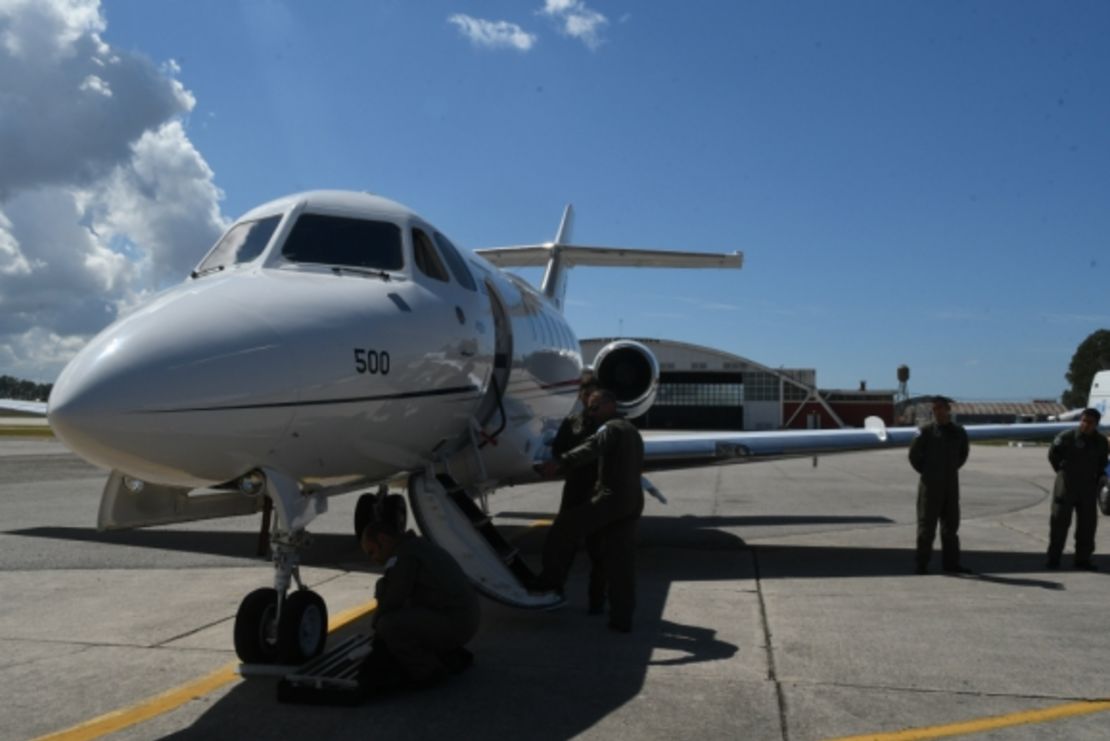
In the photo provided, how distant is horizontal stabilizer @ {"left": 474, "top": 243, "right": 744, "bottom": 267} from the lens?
60.5 ft

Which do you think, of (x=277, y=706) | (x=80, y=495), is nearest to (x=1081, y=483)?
(x=277, y=706)

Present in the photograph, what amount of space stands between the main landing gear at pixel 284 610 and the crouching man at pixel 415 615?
1.51 ft

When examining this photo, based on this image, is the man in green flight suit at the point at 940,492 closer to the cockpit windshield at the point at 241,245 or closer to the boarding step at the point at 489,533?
the boarding step at the point at 489,533

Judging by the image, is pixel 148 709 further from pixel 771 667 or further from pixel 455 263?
pixel 455 263

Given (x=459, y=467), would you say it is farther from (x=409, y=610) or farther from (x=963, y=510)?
(x=963, y=510)

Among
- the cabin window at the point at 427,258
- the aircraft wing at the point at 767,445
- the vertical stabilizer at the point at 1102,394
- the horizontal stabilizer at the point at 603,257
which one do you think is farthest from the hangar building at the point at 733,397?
the cabin window at the point at 427,258

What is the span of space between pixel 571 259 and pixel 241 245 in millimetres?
13204

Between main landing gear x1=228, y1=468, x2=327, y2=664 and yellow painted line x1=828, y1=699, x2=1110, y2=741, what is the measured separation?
3074 mm

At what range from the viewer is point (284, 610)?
559cm

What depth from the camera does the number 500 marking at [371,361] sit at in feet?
18.5

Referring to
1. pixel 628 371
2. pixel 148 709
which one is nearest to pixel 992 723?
pixel 148 709

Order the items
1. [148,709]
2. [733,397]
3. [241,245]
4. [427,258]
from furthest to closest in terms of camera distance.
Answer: [733,397]
[427,258]
[241,245]
[148,709]

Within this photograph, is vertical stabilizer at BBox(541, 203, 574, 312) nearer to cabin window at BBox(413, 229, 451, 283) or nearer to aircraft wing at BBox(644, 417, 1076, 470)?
aircraft wing at BBox(644, 417, 1076, 470)

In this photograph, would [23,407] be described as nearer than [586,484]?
No
